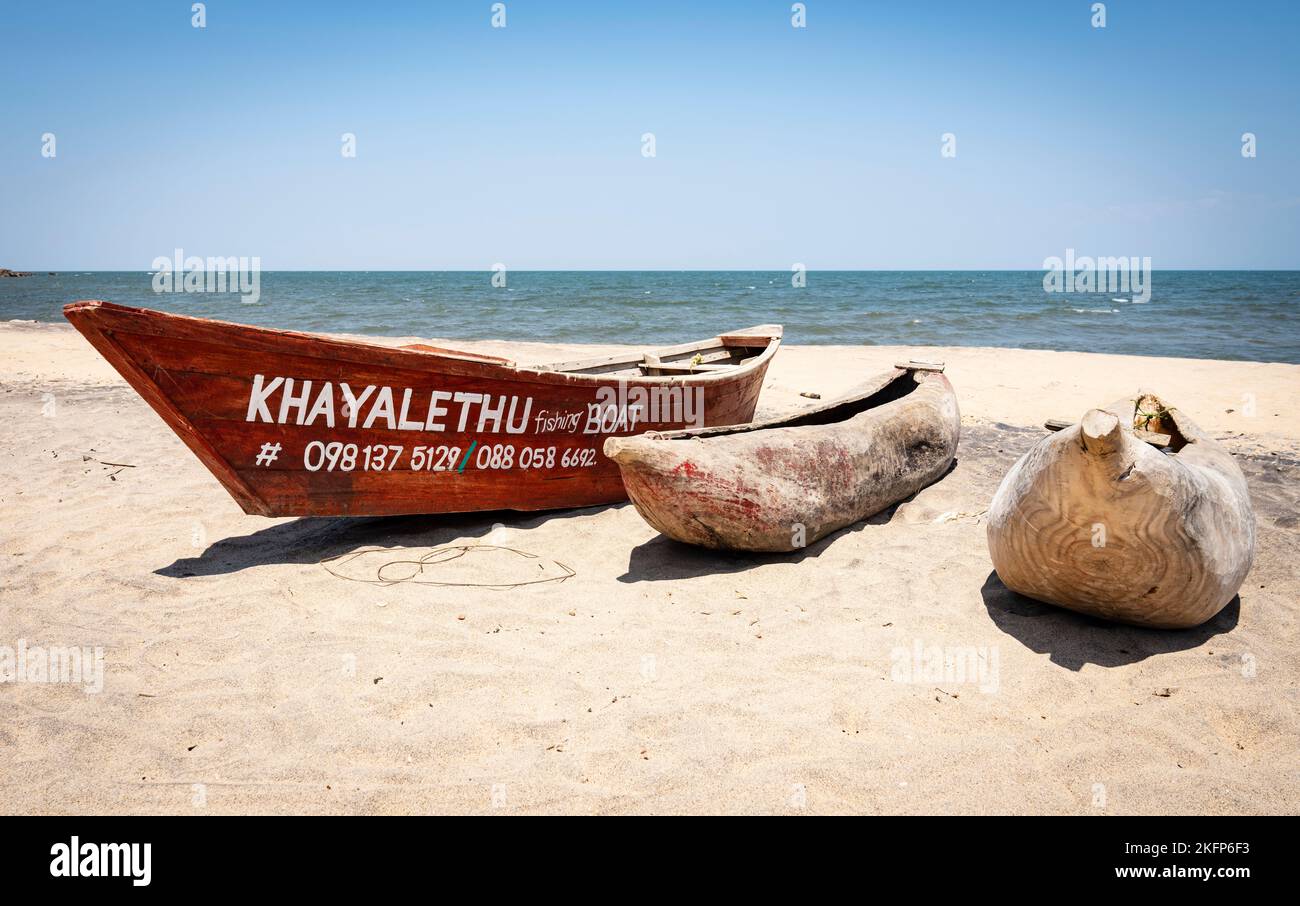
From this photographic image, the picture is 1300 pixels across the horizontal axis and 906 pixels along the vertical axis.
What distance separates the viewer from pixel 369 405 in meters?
4.30

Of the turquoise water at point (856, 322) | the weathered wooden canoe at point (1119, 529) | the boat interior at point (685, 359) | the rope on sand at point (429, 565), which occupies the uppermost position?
the turquoise water at point (856, 322)

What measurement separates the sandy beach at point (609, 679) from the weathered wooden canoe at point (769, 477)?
0.68 feet

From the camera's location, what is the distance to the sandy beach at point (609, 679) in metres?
2.49

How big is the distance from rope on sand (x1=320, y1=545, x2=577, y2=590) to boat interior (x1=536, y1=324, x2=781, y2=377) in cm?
179

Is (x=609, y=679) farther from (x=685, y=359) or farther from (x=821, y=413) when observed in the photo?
(x=685, y=359)

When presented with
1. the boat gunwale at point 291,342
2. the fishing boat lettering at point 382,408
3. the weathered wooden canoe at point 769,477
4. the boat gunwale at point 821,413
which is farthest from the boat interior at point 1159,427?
the fishing boat lettering at point 382,408

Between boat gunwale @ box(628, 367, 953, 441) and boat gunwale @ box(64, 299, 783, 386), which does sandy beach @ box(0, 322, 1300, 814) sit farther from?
boat gunwale @ box(64, 299, 783, 386)

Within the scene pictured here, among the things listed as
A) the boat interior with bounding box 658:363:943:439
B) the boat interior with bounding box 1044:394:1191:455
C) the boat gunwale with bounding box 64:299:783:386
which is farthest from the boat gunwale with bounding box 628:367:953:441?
the boat interior with bounding box 1044:394:1191:455

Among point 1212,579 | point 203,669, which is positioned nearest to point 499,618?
point 203,669

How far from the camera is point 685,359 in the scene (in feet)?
25.5

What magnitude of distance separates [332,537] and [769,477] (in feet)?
8.94

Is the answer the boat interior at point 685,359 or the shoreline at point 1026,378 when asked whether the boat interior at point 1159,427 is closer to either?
the shoreline at point 1026,378

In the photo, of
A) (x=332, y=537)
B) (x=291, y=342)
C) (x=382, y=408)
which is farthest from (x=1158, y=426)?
(x=332, y=537)

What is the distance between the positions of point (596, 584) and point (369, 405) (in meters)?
1.60
